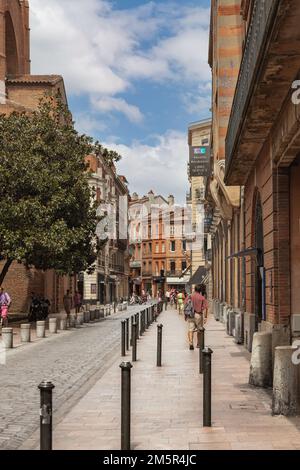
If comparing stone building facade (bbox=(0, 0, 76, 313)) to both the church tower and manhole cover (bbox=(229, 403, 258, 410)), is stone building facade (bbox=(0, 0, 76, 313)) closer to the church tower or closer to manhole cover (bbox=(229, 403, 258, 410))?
the church tower

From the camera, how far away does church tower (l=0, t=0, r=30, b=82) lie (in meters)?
56.1

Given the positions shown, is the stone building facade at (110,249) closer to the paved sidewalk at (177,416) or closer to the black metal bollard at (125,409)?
the paved sidewalk at (177,416)

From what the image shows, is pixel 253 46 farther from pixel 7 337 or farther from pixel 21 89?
pixel 21 89

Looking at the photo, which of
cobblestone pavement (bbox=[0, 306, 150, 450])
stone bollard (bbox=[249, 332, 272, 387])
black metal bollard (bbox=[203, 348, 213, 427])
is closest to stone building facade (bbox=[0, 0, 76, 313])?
cobblestone pavement (bbox=[0, 306, 150, 450])

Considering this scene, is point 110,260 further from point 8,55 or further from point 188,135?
point 8,55

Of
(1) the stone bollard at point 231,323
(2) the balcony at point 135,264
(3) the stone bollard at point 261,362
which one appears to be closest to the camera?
(3) the stone bollard at point 261,362

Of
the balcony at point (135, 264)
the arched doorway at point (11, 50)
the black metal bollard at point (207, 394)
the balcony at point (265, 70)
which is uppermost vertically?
the arched doorway at point (11, 50)

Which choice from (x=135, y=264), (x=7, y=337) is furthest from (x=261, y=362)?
(x=135, y=264)

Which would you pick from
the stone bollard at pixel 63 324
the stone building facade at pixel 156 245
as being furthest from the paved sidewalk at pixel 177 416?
the stone building facade at pixel 156 245

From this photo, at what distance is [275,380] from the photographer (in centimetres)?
866

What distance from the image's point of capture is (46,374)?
13656 mm

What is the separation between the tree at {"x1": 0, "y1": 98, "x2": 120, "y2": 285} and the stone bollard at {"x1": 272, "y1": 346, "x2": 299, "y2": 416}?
61.4ft

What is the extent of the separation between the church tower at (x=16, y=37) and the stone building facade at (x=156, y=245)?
1771 inches

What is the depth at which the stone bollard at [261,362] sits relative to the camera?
11148mm
